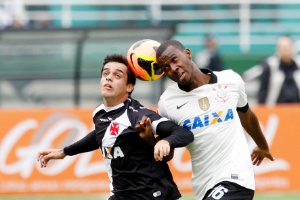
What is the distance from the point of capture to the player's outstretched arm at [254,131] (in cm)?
884

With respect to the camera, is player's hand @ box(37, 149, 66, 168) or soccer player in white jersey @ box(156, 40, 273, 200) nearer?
soccer player in white jersey @ box(156, 40, 273, 200)

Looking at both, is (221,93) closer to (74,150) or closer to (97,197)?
(74,150)

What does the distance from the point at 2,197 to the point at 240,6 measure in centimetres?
1001

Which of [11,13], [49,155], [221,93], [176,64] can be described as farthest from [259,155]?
[11,13]

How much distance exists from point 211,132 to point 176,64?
2.12ft

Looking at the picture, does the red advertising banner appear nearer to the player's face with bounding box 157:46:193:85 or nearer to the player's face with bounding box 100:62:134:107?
Answer: the player's face with bounding box 100:62:134:107

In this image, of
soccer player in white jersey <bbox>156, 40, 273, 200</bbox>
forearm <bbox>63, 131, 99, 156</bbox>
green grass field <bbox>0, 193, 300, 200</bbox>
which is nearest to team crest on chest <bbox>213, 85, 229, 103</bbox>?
soccer player in white jersey <bbox>156, 40, 273, 200</bbox>

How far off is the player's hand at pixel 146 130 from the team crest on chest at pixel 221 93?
2.27ft

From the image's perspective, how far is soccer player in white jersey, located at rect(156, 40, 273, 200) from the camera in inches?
320

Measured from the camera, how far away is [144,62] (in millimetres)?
8328

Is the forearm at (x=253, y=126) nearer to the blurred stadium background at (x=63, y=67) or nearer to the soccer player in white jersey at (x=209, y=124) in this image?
the soccer player in white jersey at (x=209, y=124)

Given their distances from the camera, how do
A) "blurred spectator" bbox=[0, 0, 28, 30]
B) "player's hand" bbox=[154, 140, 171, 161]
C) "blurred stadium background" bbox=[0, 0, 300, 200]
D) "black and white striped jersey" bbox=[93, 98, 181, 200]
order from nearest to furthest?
"player's hand" bbox=[154, 140, 171, 161] < "black and white striped jersey" bbox=[93, 98, 181, 200] < "blurred stadium background" bbox=[0, 0, 300, 200] < "blurred spectator" bbox=[0, 0, 28, 30]

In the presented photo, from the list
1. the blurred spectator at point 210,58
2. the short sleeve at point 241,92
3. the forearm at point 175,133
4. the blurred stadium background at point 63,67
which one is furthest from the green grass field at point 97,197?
the forearm at point 175,133

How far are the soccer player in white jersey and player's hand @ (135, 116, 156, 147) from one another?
363 mm
